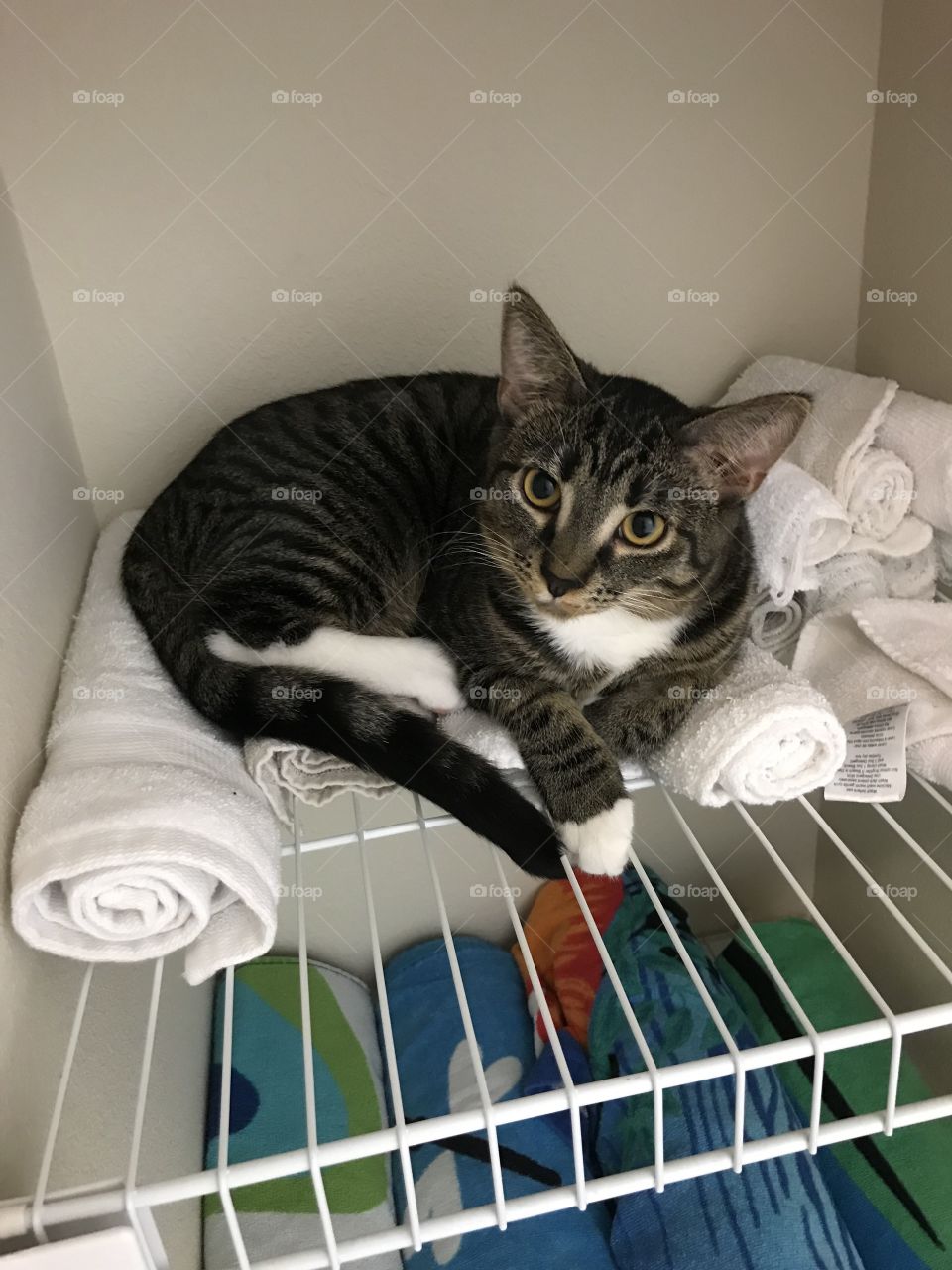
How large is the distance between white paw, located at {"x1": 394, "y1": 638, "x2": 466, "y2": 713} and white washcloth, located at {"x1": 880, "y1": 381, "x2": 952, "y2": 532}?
2.24ft

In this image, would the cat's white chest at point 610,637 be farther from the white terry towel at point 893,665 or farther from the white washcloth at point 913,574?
the white washcloth at point 913,574

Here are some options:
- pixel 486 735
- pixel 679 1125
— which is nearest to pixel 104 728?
pixel 486 735

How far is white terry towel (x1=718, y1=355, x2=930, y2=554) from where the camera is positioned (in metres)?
1.22

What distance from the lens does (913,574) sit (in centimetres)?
125

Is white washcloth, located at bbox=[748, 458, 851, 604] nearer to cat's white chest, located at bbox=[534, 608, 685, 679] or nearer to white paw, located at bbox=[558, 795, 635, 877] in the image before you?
cat's white chest, located at bbox=[534, 608, 685, 679]

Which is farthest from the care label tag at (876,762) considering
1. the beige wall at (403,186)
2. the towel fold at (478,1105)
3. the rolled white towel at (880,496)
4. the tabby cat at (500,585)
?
the beige wall at (403,186)

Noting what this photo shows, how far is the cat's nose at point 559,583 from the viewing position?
1.02m
